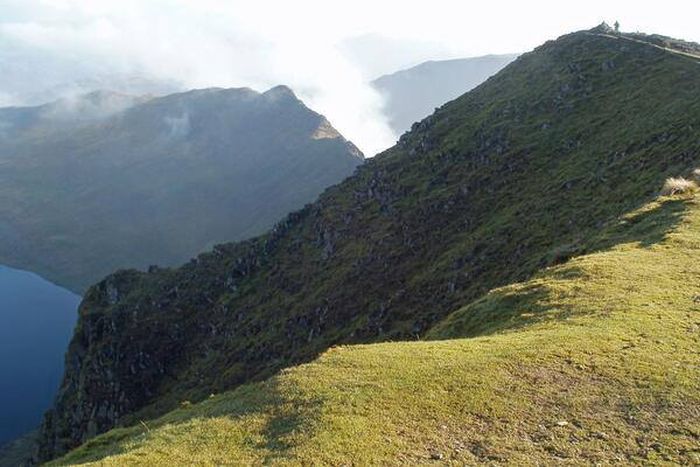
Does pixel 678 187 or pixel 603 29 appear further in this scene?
pixel 603 29

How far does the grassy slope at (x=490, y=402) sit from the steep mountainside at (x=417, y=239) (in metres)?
3.53

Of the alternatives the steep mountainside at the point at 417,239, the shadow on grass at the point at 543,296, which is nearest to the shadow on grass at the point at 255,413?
the steep mountainside at the point at 417,239

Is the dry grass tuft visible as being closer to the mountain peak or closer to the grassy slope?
the grassy slope

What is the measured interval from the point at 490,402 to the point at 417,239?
82.8 meters

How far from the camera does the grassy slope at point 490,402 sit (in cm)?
2136

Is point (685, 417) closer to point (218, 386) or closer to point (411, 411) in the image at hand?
point (411, 411)

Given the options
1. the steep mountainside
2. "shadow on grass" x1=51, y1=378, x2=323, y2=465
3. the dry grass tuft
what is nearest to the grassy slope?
"shadow on grass" x1=51, y1=378, x2=323, y2=465

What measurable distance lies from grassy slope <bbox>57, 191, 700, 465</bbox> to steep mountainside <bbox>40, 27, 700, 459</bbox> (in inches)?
139

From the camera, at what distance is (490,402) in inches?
954

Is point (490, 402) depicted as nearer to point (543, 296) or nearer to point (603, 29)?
point (543, 296)

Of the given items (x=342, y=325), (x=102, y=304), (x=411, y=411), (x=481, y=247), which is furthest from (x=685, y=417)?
(x=102, y=304)

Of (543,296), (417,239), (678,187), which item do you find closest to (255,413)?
(543,296)

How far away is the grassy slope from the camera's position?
70.1 feet

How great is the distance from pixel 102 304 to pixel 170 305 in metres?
34.0
